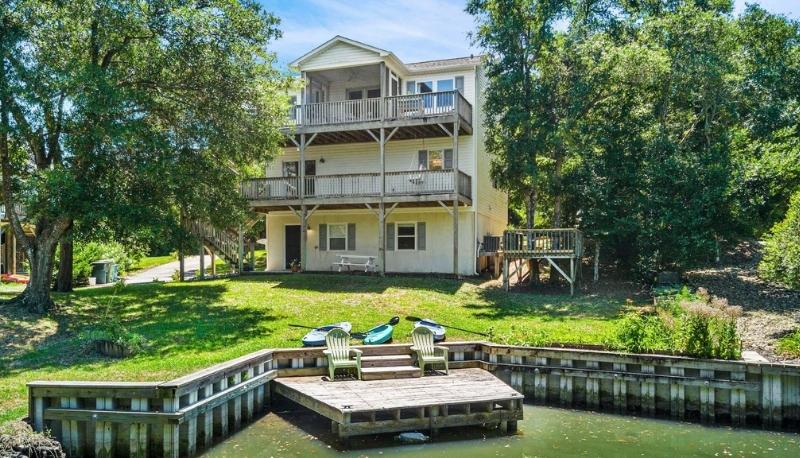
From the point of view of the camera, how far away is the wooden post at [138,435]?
881cm

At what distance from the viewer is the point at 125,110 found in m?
16.9

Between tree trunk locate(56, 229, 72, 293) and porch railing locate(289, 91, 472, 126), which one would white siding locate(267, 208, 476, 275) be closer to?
porch railing locate(289, 91, 472, 126)

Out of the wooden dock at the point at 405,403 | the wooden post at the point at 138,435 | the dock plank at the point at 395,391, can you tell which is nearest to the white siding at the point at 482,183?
the dock plank at the point at 395,391

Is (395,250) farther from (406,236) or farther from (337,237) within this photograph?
(337,237)

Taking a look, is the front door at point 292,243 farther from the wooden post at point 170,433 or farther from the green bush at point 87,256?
the wooden post at point 170,433

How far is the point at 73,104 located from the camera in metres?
15.4

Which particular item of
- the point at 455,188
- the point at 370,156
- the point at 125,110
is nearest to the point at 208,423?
the point at 125,110

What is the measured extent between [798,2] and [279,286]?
26.5 metres

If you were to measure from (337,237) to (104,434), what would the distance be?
60.8ft

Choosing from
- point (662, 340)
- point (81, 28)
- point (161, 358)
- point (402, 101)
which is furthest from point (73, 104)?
point (662, 340)

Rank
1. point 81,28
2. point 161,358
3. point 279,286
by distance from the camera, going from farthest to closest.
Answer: point 279,286, point 81,28, point 161,358

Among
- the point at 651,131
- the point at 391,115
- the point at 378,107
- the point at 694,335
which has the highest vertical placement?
the point at 378,107

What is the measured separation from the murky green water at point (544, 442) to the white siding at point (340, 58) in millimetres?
17310

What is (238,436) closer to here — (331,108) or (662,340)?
(662,340)
